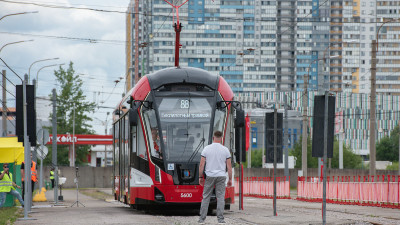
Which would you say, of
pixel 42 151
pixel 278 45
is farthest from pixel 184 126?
pixel 278 45

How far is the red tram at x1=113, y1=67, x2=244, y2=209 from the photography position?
18.3 m

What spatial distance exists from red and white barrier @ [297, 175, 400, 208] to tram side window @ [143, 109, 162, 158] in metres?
9.70

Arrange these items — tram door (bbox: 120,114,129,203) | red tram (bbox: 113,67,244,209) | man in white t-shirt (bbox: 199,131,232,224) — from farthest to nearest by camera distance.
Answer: tram door (bbox: 120,114,129,203)
red tram (bbox: 113,67,244,209)
man in white t-shirt (bbox: 199,131,232,224)

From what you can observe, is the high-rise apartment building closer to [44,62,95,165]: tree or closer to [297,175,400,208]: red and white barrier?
[44,62,95,165]: tree

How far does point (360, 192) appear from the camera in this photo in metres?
29.6

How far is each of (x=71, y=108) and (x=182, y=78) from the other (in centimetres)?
7257

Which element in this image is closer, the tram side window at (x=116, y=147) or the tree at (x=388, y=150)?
the tram side window at (x=116, y=147)

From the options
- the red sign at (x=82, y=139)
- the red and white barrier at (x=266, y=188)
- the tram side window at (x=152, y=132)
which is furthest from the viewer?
the red sign at (x=82, y=139)

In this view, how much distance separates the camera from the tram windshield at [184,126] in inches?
723

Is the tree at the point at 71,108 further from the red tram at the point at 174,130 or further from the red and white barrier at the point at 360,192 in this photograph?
the red tram at the point at 174,130

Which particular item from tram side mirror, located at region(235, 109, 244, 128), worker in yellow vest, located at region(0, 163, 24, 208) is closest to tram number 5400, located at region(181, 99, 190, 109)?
tram side mirror, located at region(235, 109, 244, 128)

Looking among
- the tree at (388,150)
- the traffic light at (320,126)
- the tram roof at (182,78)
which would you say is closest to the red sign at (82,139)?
the tree at (388,150)

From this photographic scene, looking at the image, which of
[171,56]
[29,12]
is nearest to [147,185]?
[29,12]

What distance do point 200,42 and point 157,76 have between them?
143m
